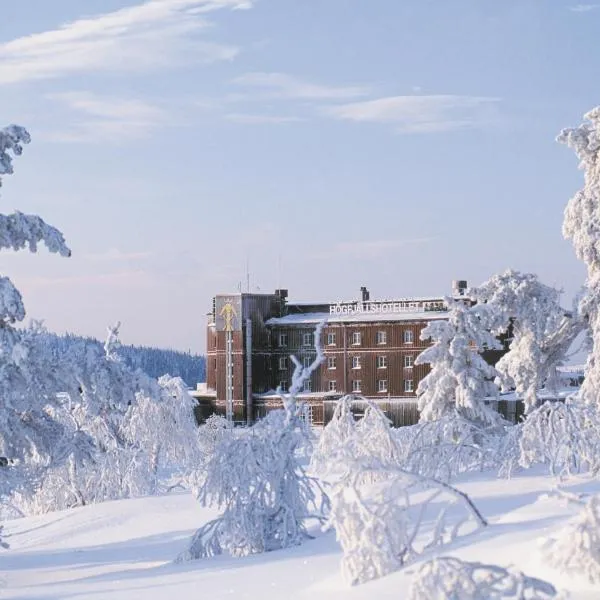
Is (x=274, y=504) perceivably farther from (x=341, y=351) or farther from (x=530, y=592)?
(x=341, y=351)

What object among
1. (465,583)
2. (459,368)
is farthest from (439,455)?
(465,583)

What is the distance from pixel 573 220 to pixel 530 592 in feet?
71.0

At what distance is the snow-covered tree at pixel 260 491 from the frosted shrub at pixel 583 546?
9.77 metres

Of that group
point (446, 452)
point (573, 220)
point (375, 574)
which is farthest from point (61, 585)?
point (573, 220)

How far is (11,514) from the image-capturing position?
135 feet

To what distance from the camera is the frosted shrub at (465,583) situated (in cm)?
1039

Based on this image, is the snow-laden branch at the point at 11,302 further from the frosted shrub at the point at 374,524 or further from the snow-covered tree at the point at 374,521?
the frosted shrub at the point at 374,524

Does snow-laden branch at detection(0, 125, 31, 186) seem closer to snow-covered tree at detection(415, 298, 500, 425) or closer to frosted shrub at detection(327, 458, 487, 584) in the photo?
frosted shrub at detection(327, 458, 487, 584)

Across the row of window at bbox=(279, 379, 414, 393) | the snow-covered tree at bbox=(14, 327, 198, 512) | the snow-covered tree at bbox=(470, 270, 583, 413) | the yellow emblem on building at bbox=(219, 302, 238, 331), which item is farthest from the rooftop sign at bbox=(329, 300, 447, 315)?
the snow-covered tree at bbox=(470, 270, 583, 413)

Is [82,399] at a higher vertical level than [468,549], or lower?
higher

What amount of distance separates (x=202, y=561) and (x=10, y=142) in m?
8.04

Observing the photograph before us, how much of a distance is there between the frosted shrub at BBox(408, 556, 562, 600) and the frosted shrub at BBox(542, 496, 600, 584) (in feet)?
4.49

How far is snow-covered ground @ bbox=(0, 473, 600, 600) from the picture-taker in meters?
14.2

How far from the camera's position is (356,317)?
263 feet
